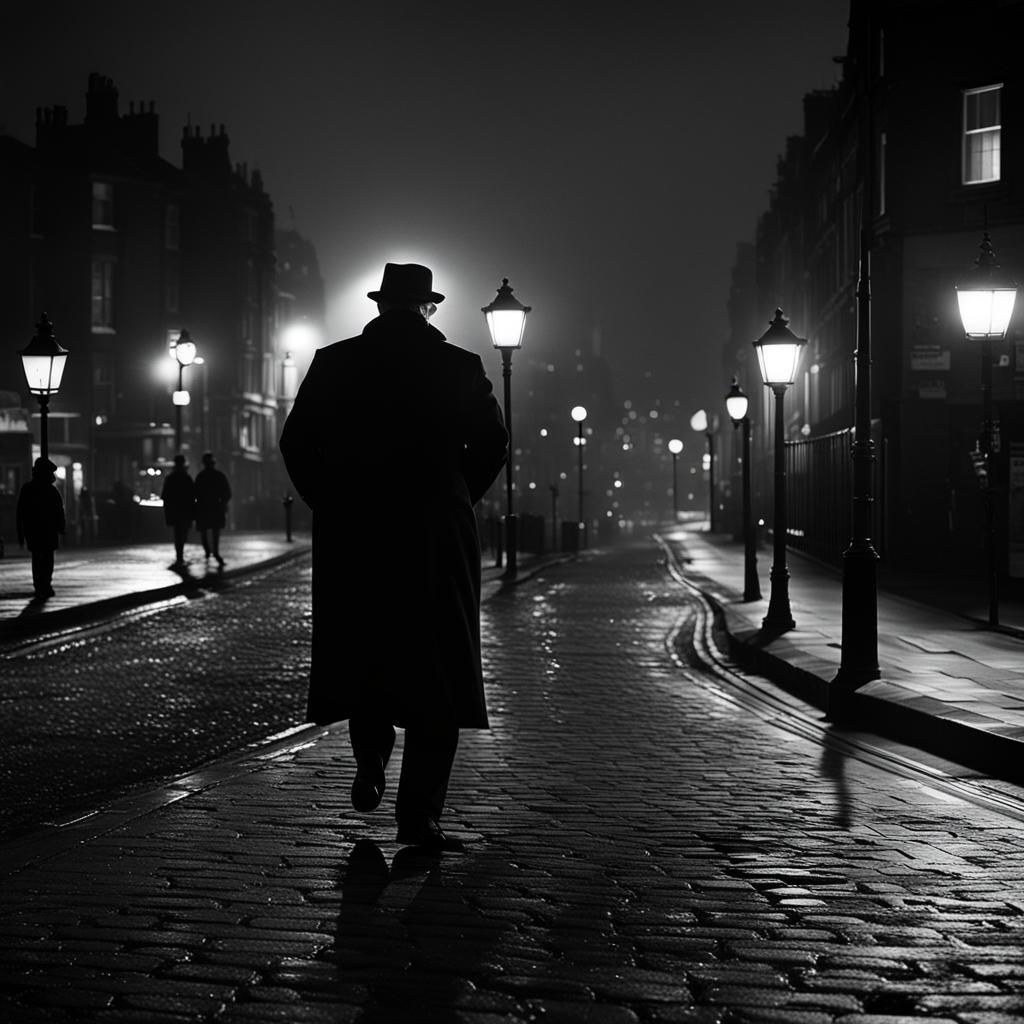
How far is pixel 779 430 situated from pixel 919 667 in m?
4.52

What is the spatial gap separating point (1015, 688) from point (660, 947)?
6871 millimetres

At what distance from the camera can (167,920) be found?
200 inches

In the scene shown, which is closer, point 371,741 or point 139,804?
point 371,741

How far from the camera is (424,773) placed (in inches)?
239

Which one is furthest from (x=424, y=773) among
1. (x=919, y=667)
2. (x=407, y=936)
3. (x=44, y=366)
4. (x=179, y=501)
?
(x=179, y=501)

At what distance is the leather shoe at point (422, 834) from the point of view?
6.03 meters

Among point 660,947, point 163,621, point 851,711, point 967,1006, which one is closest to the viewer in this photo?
point 967,1006

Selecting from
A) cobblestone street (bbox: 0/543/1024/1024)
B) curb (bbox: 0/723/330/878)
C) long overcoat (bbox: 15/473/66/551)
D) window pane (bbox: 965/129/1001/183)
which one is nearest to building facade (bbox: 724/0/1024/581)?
window pane (bbox: 965/129/1001/183)

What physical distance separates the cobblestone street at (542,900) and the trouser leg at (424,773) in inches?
6.2

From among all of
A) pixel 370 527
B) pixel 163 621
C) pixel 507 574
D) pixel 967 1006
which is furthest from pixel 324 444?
pixel 507 574

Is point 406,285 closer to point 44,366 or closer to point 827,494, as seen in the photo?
point 44,366

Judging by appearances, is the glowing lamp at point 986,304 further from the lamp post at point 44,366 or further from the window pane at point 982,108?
the window pane at point 982,108

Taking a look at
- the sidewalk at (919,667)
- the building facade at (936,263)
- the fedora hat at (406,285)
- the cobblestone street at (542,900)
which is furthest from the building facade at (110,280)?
the fedora hat at (406,285)

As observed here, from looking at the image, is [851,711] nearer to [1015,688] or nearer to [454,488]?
[1015,688]
